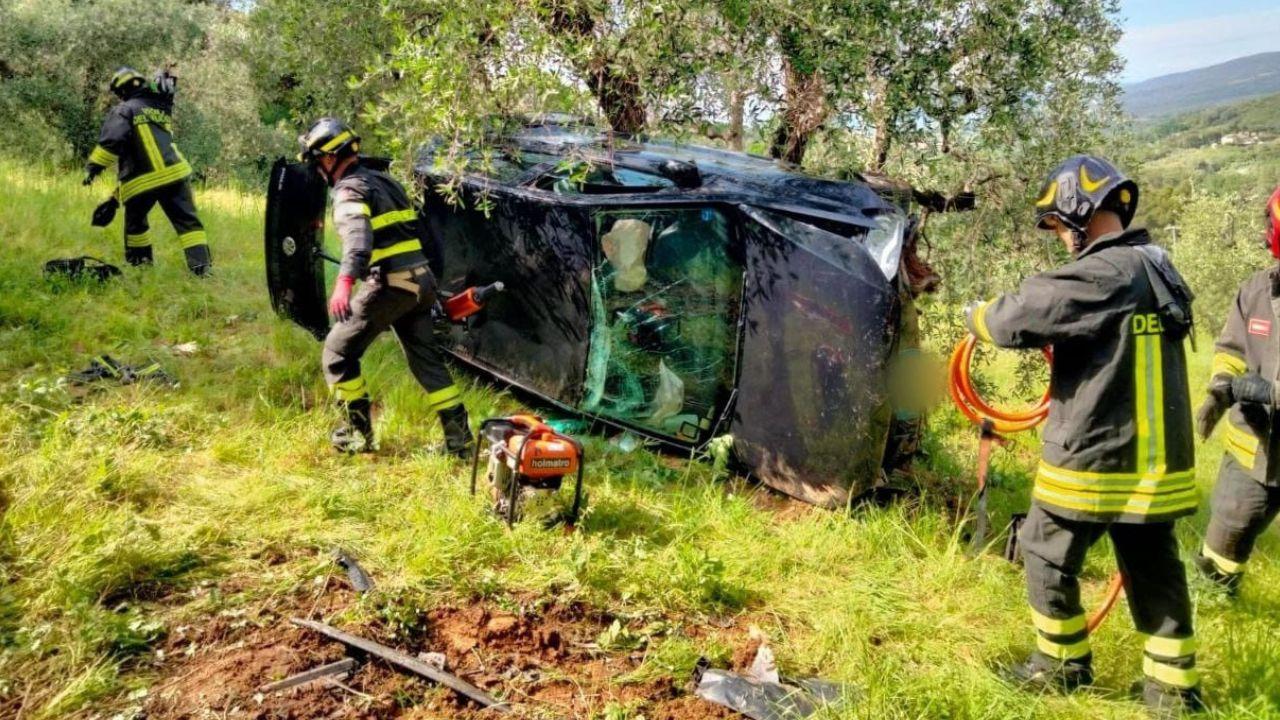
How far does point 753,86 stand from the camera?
5078 mm

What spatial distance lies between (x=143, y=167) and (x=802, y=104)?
5.11m

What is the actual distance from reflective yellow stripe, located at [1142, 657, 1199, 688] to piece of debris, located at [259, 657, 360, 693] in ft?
8.75

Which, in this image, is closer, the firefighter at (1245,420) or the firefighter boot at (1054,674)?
the firefighter boot at (1054,674)

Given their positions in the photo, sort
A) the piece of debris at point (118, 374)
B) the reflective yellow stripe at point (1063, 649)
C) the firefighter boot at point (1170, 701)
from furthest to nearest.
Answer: the piece of debris at point (118, 374) → the reflective yellow stripe at point (1063, 649) → the firefighter boot at point (1170, 701)

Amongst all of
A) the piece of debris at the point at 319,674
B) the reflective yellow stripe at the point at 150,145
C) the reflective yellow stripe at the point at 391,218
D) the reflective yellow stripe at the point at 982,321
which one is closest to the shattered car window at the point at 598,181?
the reflective yellow stripe at the point at 391,218

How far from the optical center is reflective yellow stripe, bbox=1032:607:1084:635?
113 inches

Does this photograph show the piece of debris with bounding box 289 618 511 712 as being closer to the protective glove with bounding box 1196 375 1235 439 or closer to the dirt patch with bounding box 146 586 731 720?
the dirt patch with bounding box 146 586 731 720

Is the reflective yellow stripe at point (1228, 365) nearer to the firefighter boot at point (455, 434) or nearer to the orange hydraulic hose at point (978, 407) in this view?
the orange hydraulic hose at point (978, 407)

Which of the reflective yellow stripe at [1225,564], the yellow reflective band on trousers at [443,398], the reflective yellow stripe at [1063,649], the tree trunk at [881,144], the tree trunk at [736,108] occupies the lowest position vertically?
the reflective yellow stripe at [1225,564]

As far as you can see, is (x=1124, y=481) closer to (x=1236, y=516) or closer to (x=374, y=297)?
(x=1236, y=516)

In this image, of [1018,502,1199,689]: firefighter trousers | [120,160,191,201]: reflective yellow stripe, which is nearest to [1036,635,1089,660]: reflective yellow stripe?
[1018,502,1199,689]: firefighter trousers

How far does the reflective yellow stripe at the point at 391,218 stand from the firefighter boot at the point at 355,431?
90cm

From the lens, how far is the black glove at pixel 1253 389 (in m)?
3.49

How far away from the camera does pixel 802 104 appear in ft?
16.9
